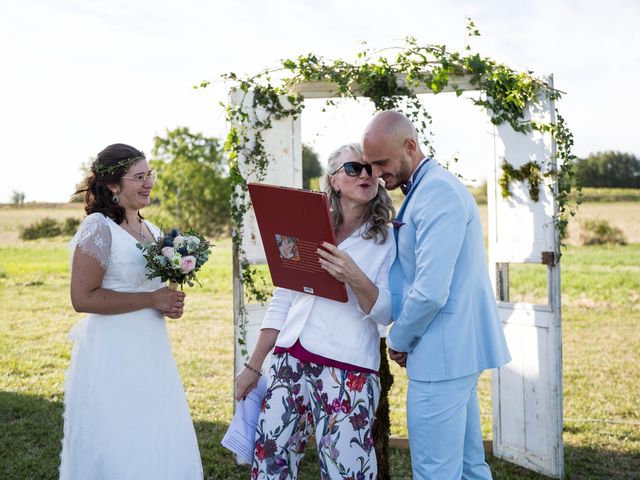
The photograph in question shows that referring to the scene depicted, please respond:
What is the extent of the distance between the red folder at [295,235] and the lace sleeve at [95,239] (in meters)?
0.76

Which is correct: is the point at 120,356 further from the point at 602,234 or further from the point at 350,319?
Result: the point at 602,234

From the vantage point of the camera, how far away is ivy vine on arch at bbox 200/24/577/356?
5027 mm

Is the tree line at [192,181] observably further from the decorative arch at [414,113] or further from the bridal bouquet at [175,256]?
the bridal bouquet at [175,256]

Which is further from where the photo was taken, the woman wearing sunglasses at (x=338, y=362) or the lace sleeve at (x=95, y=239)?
the lace sleeve at (x=95, y=239)

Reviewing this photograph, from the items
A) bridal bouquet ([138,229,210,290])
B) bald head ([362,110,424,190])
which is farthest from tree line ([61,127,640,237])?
bald head ([362,110,424,190])

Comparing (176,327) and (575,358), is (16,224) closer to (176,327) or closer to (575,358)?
(176,327)

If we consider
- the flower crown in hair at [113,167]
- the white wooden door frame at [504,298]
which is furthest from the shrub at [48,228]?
the flower crown in hair at [113,167]

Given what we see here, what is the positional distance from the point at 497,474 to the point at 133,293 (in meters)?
3.18

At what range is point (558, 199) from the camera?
503 cm

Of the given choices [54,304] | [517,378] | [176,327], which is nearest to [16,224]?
[54,304]

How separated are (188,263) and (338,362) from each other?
0.91 metres

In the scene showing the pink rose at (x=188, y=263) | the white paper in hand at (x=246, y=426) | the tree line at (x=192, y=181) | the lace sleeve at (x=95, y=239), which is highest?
the tree line at (x=192, y=181)

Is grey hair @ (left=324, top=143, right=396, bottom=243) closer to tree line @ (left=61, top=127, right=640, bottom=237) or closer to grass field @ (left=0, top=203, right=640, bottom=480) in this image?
grass field @ (left=0, top=203, right=640, bottom=480)

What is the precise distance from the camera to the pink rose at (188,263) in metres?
3.34
